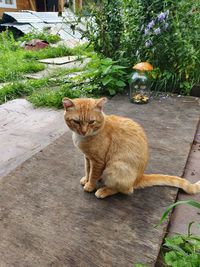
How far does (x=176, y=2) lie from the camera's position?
3.67m

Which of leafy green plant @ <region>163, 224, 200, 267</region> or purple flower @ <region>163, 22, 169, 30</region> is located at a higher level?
purple flower @ <region>163, 22, 169, 30</region>

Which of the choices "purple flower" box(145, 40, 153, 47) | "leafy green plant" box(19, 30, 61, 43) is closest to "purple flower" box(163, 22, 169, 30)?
"purple flower" box(145, 40, 153, 47)

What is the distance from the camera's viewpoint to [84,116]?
5.40 ft

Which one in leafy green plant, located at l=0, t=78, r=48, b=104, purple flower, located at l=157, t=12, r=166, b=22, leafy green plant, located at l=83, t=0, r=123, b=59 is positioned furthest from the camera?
leafy green plant, located at l=0, t=78, r=48, b=104

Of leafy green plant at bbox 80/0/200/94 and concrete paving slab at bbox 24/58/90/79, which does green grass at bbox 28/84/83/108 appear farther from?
concrete paving slab at bbox 24/58/90/79

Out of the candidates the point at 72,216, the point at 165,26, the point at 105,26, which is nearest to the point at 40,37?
the point at 105,26

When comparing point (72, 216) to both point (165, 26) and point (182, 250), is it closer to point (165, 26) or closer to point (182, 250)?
point (182, 250)

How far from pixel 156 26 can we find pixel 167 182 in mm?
2603

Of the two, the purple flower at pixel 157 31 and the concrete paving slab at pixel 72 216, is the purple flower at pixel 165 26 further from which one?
the concrete paving slab at pixel 72 216

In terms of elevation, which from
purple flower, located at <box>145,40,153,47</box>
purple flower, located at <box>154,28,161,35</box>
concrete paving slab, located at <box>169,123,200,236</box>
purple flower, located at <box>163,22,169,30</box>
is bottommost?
concrete paving slab, located at <box>169,123,200,236</box>

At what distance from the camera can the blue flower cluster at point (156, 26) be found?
3592 mm

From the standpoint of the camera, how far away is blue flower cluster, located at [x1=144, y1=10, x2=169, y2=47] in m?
3.59

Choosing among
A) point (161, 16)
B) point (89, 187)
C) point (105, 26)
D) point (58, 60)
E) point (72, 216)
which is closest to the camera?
point (72, 216)

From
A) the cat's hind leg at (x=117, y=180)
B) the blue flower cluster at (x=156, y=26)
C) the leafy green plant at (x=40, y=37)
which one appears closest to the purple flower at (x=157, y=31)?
the blue flower cluster at (x=156, y=26)
